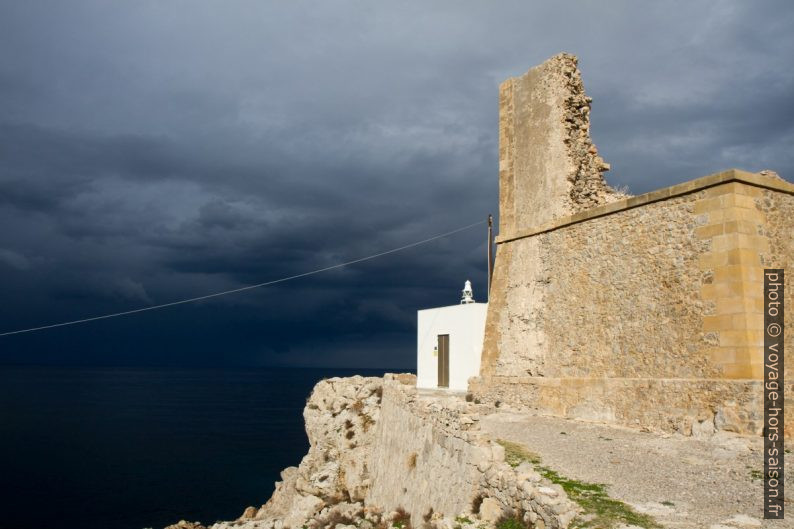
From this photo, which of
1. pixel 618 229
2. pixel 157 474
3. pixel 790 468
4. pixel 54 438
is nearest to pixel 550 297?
pixel 618 229

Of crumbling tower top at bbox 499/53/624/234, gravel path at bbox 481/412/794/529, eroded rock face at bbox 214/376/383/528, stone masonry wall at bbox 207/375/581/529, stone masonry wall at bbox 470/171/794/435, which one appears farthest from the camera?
eroded rock face at bbox 214/376/383/528

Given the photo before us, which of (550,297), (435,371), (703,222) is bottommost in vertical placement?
(435,371)

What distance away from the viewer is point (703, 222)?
11.6 metres

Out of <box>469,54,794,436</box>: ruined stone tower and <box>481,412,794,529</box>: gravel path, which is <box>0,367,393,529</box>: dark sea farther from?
<box>481,412,794,529</box>: gravel path

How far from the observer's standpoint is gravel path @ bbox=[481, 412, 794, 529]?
6.80 metres

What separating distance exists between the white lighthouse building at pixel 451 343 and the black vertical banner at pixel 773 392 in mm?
10266

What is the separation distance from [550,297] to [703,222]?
4646mm

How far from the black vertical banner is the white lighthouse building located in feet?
33.7

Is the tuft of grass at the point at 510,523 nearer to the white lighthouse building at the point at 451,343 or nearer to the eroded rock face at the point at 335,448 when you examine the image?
the eroded rock face at the point at 335,448

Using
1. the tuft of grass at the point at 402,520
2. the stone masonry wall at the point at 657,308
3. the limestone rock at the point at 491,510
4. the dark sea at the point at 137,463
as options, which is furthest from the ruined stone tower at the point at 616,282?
the dark sea at the point at 137,463

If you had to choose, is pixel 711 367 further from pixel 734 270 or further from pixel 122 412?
pixel 122 412

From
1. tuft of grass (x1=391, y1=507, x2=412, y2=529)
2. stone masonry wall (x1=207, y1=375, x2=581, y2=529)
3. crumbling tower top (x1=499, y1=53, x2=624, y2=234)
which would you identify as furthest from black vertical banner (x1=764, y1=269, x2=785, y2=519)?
tuft of grass (x1=391, y1=507, x2=412, y2=529)

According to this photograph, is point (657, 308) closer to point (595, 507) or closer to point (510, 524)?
point (595, 507)

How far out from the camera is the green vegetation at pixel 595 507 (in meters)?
6.49
